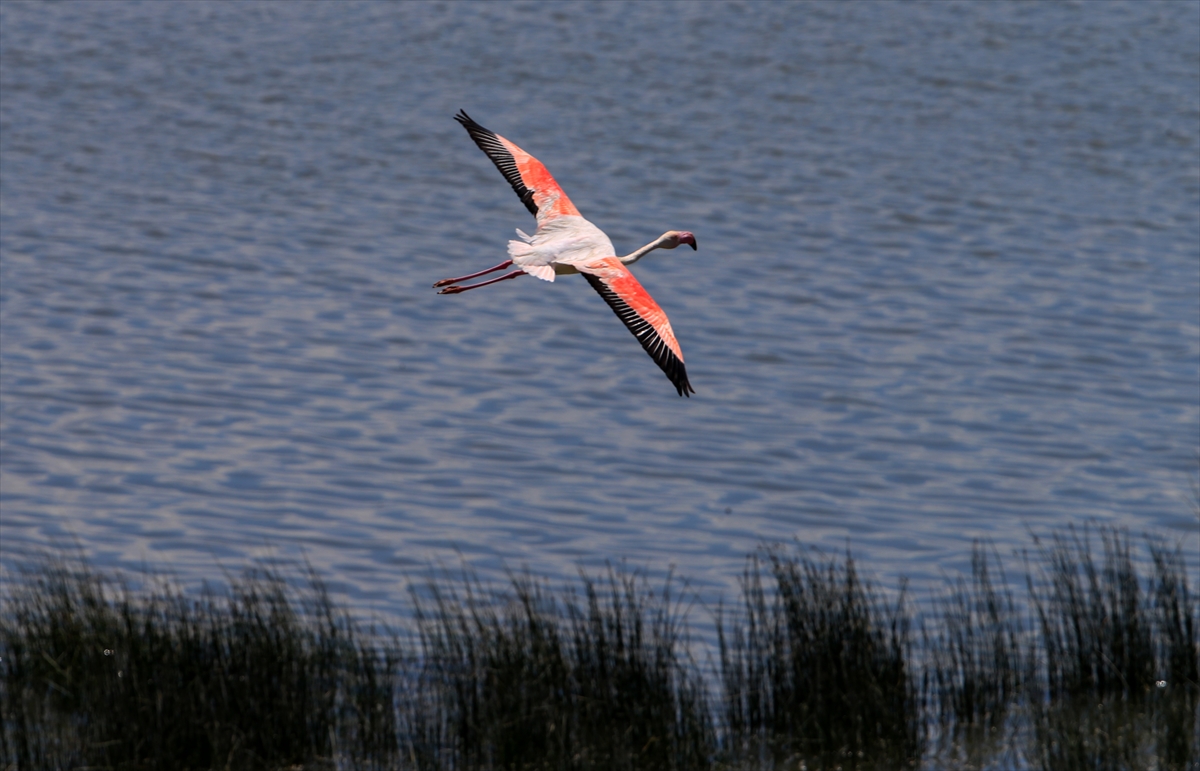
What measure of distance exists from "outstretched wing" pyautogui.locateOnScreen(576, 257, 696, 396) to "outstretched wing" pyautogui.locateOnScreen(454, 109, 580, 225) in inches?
41.9

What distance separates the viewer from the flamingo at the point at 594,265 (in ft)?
27.4

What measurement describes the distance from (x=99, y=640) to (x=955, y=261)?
61.0ft

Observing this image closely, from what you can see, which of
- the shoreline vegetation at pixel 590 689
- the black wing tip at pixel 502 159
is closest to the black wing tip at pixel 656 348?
the black wing tip at pixel 502 159

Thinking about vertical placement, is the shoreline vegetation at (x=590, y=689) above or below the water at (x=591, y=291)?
below

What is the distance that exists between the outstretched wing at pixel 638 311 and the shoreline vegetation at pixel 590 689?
2.89 meters

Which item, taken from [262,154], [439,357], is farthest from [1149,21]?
[439,357]

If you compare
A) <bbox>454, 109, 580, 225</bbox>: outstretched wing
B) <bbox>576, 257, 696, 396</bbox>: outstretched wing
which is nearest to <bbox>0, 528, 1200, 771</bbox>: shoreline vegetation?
<bbox>454, 109, 580, 225</bbox>: outstretched wing

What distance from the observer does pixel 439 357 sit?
69.7ft

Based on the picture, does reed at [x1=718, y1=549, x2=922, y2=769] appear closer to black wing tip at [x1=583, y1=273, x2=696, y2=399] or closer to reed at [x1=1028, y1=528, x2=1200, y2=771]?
Answer: reed at [x1=1028, y1=528, x2=1200, y2=771]

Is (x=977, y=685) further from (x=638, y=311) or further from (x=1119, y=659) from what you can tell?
(x=638, y=311)

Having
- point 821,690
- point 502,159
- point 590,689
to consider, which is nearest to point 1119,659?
point 821,690

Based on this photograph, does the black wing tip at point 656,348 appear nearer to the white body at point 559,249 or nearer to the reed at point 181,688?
the white body at point 559,249

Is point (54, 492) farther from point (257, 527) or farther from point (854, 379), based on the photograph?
point (854, 379)

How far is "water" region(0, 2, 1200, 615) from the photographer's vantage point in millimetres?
16000
